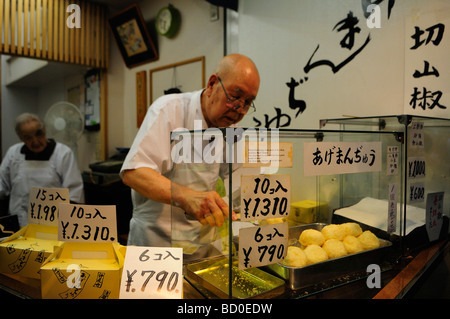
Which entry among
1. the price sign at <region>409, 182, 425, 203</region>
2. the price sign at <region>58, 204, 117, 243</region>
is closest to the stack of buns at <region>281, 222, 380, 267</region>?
the price sign at <region>409, 182, 425, 203</region>

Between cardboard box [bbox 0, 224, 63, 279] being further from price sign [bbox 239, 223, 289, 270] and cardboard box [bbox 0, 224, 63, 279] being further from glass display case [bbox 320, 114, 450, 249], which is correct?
glass display case [bbox 320, 114, 450, 249]

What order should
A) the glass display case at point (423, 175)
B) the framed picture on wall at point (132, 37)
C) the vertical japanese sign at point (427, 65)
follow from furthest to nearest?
the framed picture on wall at point (132, 37) < the vertical japanese sign at point (427, 65) < the glass display case at point (423, 175)

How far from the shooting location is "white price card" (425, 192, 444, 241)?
1473mm

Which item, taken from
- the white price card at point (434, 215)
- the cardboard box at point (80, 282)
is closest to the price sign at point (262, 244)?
the cardboard box at point (80, 282)

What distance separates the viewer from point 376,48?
195cm

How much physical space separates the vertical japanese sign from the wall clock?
2.45m

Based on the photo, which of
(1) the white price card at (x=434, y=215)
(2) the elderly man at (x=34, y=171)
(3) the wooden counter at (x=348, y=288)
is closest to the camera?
(3) the wooden counter at (x=348, y=288)

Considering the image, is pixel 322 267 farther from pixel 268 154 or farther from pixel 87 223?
pixel 87 223

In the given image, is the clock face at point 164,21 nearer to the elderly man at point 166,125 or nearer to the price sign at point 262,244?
the elderly man at point 166,125

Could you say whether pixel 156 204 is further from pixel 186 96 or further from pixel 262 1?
pixel 262 1

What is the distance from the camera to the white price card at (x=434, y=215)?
1473mm

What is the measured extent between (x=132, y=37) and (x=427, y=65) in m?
3.39

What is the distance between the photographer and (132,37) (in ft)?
13.3

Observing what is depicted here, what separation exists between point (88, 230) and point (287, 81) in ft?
6.32
